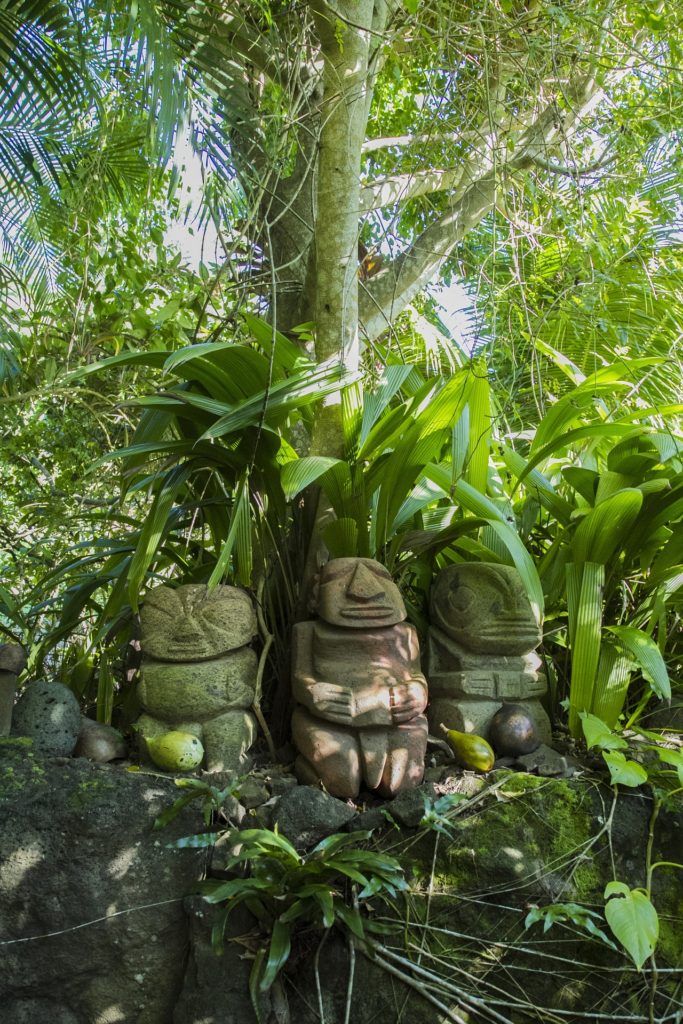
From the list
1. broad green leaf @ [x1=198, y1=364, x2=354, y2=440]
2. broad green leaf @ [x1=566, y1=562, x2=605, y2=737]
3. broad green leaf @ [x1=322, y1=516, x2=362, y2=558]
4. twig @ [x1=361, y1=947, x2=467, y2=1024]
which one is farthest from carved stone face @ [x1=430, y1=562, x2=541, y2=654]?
twig @ [x1=361, y1=947, x2=467, y2=1024]

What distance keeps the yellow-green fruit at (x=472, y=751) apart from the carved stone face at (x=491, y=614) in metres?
0.35

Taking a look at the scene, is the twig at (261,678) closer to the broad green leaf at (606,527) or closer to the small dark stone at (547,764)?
the small dark stone at (547,764)

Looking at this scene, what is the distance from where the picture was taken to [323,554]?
350 centimetres

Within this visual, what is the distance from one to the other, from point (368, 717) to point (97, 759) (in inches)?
35.1

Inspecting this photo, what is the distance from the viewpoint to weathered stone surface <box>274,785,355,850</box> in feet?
8.89

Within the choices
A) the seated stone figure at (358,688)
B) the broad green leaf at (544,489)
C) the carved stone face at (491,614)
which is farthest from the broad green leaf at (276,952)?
the broad green leaf at (544,489)

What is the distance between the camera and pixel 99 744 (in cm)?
301

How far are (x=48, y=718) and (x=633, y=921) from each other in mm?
1808

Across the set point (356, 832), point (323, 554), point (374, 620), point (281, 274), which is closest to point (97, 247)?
point (281, 274)

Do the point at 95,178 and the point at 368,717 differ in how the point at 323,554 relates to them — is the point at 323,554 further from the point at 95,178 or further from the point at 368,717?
the point at 95,178

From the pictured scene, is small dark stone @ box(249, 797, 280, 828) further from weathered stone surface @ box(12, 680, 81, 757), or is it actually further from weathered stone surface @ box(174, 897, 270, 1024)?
weathered stone surface @ box(12, 680, 81, 757)

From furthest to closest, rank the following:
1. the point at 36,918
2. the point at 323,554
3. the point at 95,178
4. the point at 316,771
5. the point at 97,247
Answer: the point at 97,247 → the point at 95,178 → the point at 323,554 → the point at 316,771 → the point at 36,918

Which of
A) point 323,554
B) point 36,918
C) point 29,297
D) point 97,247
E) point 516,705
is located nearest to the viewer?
point 36,918

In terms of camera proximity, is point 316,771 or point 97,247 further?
point 97,247
